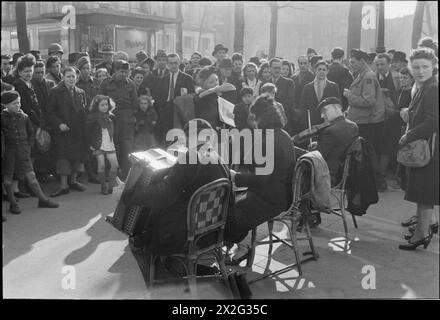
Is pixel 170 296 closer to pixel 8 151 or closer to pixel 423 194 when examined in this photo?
pixel 423 194

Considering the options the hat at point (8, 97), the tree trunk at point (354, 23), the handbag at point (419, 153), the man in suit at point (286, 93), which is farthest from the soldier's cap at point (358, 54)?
the hat at point (8, 97)

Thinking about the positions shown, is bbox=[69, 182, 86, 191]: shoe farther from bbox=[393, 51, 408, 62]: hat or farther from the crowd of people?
bbox=[393, 51, 408, 62]: hat

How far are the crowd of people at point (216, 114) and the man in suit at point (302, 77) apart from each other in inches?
0.7

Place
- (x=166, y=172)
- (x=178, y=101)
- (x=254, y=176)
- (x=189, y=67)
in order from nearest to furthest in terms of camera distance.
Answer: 1. (x=166, y=172)
2. (x=254, y=176)
3. (x=178, y=101)
4. (x=189, y=67)

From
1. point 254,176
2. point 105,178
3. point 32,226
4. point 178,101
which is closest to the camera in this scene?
point 254,176

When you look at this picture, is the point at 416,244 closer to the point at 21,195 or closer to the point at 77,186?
the point at 77,186

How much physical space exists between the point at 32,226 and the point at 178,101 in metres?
2.22

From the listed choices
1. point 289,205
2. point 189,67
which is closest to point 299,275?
point 289,205

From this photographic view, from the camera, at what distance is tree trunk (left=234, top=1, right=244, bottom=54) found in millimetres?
9625

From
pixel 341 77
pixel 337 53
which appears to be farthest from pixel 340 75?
pixel 337 53

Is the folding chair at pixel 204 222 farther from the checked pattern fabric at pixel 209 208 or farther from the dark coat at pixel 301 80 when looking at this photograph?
the dark coat at pixel 301 80

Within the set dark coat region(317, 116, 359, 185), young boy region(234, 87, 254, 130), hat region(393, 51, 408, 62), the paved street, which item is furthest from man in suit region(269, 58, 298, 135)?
dark coat region(317, 116, 359, 185)

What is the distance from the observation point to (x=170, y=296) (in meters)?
3.05

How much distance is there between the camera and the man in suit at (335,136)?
4.50 metres
